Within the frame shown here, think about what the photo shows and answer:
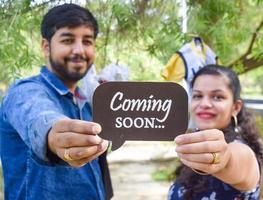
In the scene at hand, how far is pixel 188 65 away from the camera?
3.17 m

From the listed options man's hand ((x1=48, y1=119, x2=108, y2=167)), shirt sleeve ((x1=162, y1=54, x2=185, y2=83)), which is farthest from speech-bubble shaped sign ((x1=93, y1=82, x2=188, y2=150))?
shirt sleeve ((x1=162, y1=54, x2=185, y2=83))

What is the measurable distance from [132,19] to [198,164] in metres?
1.79

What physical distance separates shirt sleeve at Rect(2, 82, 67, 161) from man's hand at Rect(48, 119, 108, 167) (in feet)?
0.33

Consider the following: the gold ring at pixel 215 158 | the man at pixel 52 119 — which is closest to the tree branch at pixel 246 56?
the man at pixel 52 119

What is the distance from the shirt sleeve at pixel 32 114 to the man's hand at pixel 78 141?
0.33ft

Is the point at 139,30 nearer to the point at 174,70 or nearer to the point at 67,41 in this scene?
the point at 174,70

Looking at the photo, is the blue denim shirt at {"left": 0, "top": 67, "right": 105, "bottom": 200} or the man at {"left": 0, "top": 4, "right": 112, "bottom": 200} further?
the blue denim shirt at {"left": 0, "top": 67, "right": 105, "bottom": 200}

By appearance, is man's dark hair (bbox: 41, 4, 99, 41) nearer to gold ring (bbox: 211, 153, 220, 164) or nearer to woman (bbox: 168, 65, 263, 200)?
woman (bbox: 168, 65, 263, 200)

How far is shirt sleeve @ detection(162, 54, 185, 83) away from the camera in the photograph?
3154 millimetres

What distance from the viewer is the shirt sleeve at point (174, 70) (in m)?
3.15

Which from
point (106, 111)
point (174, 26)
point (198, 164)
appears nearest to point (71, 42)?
point (106, 111)

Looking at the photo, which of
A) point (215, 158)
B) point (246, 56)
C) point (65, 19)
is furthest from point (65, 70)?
point (246, 56)

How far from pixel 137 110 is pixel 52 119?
9.7 inches

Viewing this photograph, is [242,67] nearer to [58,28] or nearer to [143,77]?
[143,77]
